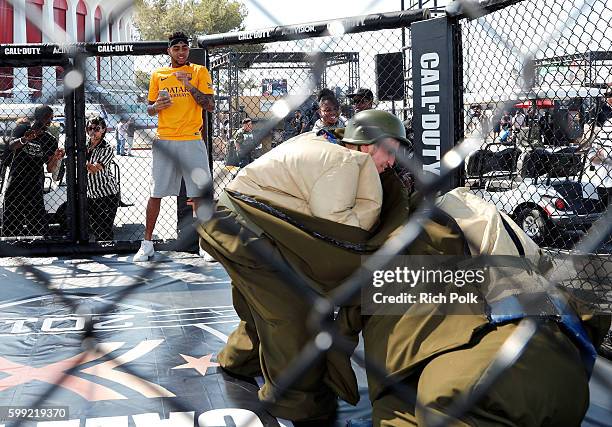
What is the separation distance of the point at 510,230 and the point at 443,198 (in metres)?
0.23

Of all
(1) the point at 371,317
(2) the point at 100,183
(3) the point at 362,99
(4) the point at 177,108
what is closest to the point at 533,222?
(3) the point at 362,99

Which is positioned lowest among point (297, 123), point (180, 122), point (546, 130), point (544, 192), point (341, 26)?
point (544, 192)

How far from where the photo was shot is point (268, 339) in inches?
101

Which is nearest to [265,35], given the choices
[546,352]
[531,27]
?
[531,27]

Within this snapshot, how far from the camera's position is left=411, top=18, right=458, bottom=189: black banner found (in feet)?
11.8

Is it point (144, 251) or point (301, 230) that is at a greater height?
point (301, 230)

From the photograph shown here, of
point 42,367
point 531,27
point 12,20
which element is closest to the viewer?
point 12,20

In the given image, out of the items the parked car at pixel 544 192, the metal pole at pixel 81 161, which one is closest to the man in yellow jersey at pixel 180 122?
the metal pole at pixel 81 161

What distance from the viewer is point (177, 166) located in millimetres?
4898

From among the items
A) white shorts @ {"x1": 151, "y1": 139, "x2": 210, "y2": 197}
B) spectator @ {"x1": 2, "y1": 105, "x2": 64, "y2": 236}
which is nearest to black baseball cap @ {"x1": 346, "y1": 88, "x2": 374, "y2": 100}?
white shorts @ {"x1": 151, "y1": 139, "x2": 210, "y2": 197}

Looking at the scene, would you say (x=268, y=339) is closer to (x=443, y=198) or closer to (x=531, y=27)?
(x=443, y=198)

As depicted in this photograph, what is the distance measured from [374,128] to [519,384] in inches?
37.8
